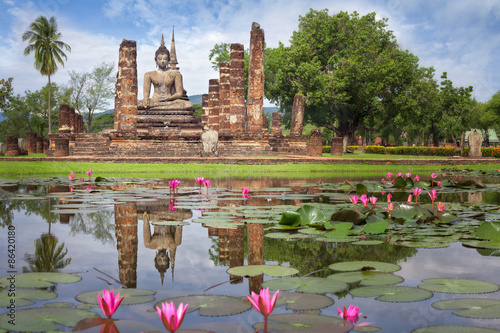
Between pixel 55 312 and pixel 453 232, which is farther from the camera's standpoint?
pixel 453 232

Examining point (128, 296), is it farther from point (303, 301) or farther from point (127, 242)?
point (127, 242)

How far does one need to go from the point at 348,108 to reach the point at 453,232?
37506 mm

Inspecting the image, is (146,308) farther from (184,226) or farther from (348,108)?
(348,108)

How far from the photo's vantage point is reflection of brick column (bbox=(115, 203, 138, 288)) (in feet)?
8.86

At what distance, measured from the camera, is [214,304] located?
2121 millimetres

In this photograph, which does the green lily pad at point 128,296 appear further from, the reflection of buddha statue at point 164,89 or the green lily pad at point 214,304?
the reflection of buddha statue at point 164,89

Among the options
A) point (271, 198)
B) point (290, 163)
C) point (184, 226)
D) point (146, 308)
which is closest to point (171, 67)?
point (290, 163)

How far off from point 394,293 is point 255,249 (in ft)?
4.33

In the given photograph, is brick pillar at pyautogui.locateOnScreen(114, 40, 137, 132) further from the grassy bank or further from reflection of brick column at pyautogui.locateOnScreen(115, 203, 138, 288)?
reflection of brick column at pyautogui.locateOnScreen(115, 203, 138, 288)

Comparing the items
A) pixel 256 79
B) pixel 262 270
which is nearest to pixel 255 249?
pixel 262 270

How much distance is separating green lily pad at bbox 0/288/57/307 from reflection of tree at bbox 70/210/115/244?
1.42 metres

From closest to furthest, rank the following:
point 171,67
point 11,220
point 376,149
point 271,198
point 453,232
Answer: point 453,232, point 11,220, point 271,198, point 171,67, point 376,149

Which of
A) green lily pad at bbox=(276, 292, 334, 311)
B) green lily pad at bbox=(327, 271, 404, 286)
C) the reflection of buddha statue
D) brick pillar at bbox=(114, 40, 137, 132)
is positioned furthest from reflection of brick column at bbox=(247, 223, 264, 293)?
the reflection of buddha statue

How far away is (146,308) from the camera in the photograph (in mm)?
2105
